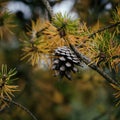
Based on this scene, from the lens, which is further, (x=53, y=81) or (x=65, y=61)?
(x=53, y=81)

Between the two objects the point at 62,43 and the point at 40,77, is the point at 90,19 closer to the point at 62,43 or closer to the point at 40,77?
the point at 62,43

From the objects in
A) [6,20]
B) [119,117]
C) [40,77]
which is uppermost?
[6,20]

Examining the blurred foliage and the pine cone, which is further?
the blurred foliage

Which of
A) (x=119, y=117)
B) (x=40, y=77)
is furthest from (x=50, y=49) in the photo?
(x=40, y=77)
